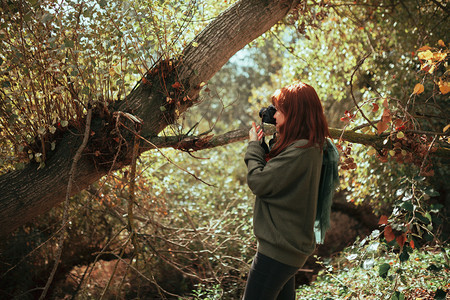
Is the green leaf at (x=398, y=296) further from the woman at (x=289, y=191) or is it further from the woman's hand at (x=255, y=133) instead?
the woman's hand at (x=255, y=133)

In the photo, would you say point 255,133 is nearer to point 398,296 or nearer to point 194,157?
point 194,157

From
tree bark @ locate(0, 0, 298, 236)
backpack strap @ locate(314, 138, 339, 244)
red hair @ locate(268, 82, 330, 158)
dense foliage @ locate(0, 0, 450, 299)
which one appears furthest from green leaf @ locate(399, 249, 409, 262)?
tree bark @ locate(0, 0, 298, 236)

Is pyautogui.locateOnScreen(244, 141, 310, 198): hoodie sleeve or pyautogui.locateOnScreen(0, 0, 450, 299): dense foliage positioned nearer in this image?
pyautogui.locateOnScreen(244, 141, 310, 198): hoodie sleeve

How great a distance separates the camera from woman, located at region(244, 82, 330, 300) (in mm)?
2271

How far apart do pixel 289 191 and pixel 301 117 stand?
396 mm

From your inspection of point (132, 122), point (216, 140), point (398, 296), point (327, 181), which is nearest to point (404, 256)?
point (398, 296)

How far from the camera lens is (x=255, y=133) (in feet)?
8.50

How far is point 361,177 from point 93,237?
11.1 ft

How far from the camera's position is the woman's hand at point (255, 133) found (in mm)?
2564

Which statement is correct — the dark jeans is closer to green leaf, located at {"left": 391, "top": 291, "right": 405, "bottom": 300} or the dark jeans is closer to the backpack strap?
the backpack strap

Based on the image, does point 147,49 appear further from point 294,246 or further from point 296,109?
point 294,246

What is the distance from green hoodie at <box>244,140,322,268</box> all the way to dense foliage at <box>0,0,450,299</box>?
73 centimetres

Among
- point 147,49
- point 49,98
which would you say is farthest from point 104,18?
point 49,98

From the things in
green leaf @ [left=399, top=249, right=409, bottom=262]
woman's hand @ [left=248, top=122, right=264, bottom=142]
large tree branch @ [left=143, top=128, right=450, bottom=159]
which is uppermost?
large tree branch @ [left=143, top=128, right=450, bottom=159]
